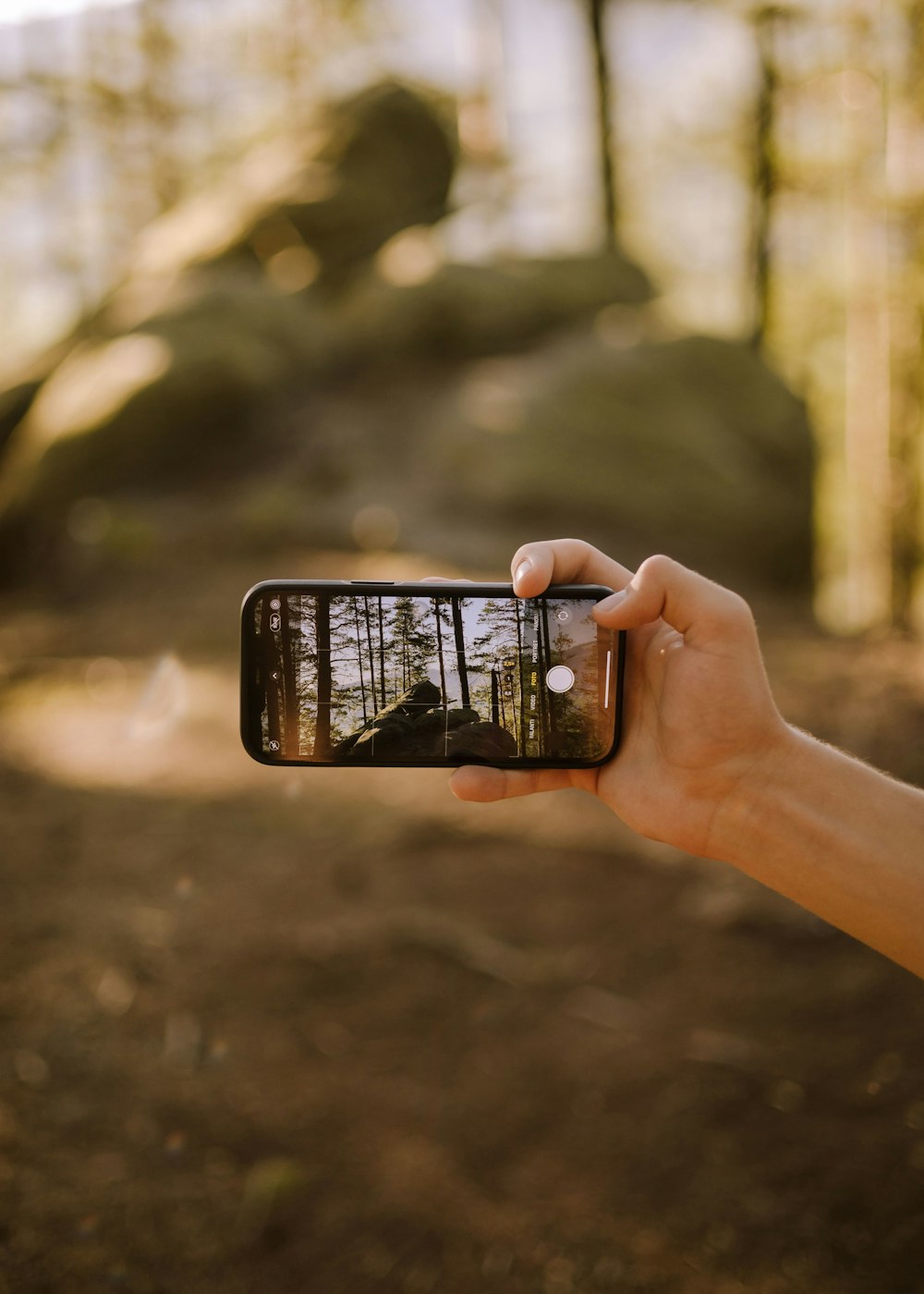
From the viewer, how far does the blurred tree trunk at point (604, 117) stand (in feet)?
43.1

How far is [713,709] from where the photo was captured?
1.80 meters

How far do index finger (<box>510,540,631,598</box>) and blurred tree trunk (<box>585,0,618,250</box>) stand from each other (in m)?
13.4

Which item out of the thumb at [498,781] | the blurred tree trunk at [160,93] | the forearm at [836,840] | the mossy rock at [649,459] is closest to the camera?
the forearm at [836,840]

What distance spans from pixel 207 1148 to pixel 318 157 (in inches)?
600

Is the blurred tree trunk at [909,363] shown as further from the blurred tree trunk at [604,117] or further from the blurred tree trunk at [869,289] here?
the blurred tree trunk at [604,117]

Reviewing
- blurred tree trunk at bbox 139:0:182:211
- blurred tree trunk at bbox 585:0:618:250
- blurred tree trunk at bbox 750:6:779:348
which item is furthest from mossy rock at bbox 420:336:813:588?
blurred tree trunk at bbox 139:0:182:211

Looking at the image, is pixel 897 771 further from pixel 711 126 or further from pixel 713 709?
pixel 711 126

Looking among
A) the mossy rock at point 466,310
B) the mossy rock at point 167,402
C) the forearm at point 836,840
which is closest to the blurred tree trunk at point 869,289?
the mossy rock at point 466,310

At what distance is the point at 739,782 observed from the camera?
5.98 feet

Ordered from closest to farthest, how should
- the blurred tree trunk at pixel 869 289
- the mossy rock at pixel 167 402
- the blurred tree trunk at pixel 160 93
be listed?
the mossy rock at pixel 167 402 < the blurred tree trunk at pixel 869 289 < the blurred tree trunk at pixel 160 93

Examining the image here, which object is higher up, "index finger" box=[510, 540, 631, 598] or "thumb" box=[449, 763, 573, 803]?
"index finger" box=[510, 540, 631, 598]

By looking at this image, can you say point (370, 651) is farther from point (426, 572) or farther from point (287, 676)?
point (426, 572)

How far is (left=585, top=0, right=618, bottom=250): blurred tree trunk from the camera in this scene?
13141 mm

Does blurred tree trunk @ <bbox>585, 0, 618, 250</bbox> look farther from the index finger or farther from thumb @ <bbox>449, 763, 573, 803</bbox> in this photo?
thumb @ <bbox>449, 763, 573, 803</bbox>
